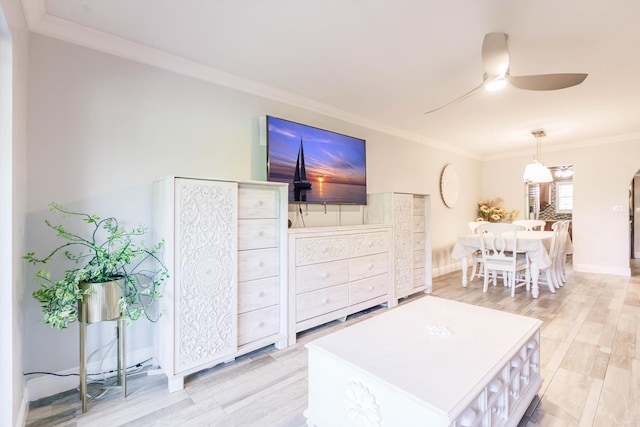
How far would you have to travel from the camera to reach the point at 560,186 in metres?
7.23

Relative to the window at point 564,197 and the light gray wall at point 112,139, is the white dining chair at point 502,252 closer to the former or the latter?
the light gray wall at point 112,139

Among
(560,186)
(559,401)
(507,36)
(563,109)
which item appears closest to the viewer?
(559,401)

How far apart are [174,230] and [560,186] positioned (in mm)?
8921

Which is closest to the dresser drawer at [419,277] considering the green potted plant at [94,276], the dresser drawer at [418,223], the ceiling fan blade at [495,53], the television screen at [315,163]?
the dresser drawer at [418,223]

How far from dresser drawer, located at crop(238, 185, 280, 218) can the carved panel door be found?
11 centimetres

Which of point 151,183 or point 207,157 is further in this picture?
point 207,157

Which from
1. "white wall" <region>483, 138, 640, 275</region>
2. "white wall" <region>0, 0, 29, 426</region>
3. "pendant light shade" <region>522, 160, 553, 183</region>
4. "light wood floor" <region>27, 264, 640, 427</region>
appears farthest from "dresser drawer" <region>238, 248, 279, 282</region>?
"white wall" <region>483, 138, 640, 275</region>

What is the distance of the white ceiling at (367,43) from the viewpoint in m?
1.72

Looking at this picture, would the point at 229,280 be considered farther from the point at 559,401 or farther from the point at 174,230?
the point at 559,401

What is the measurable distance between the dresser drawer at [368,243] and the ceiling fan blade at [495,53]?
5.82ft

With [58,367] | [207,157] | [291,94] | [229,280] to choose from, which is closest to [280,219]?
[229,280]

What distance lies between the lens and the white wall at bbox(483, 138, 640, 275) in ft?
15.5

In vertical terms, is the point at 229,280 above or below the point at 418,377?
above

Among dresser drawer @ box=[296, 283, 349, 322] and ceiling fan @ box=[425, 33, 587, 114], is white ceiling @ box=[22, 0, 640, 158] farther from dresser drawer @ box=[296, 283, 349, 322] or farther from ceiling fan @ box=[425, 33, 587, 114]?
dresser drawer @ box=[296, 283, 349, 322]
